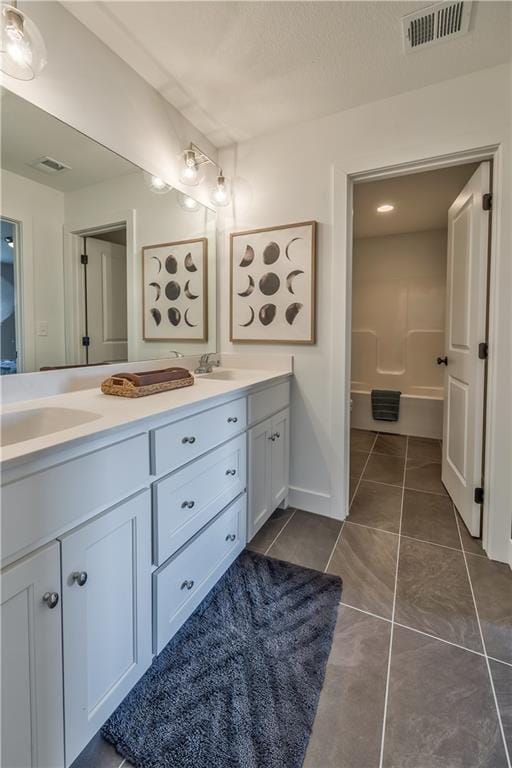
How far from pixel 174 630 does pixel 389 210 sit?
371cm

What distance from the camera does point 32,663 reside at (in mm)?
730

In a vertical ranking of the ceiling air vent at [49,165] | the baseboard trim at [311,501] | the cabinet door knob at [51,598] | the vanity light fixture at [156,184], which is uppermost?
the vanity light fixture at [156,184]

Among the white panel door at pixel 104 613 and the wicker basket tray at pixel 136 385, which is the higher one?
the wicker basket tray at pixel 136 385

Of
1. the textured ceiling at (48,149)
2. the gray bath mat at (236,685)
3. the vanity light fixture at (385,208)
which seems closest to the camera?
the gray bath mat at (236,685)

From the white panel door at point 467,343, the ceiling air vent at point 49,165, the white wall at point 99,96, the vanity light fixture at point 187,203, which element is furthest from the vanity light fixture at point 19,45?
the white panel door at point 467,343

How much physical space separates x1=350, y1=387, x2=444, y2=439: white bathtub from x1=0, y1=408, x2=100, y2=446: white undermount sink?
3.48 meters

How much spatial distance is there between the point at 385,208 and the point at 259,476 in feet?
9.60

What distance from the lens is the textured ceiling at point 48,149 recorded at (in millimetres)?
1213

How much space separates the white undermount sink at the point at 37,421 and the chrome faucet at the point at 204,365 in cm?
109

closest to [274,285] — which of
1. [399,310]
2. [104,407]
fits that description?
[104,407]

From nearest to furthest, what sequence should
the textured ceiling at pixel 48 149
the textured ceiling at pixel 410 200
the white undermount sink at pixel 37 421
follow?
1. the white undermount sink at pixel 37 421
2. the textured ceiling at pixel 48 149
3. the textured ceiling at pixel 410 200

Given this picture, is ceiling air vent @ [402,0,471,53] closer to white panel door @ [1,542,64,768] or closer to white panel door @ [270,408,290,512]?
white panel door @ [270,408,290,512]

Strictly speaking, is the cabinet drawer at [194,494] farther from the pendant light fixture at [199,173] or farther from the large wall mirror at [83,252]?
the pendant light fixture at [199,173]

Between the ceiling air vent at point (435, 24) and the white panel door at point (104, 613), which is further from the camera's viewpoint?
the ceiling air vent at point (435, 24)
